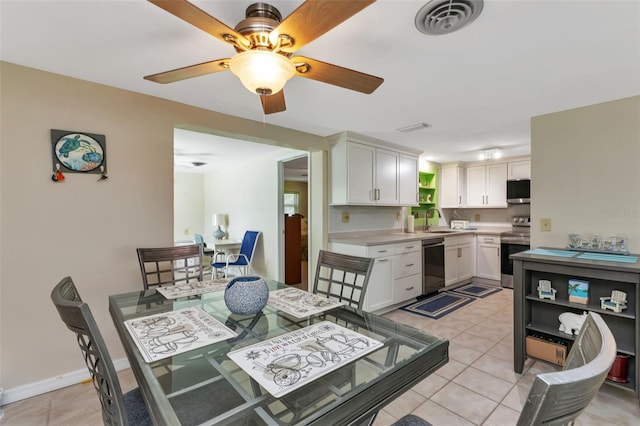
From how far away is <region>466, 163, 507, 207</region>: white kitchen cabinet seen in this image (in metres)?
4.91

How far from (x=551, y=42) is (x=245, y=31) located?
65.1 inches

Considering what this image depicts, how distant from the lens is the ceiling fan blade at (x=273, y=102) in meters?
1.68

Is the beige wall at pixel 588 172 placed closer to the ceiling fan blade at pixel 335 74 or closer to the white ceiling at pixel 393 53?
the white ceiling at pixel 393 53

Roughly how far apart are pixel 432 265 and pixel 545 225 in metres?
1.58

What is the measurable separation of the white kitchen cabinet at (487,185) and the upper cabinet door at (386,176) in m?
1.98

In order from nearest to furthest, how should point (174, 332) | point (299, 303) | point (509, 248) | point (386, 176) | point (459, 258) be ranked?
point (174, 332)
point (299, 303)
point (386, 176)
point (509, 248)
point (459, 258)

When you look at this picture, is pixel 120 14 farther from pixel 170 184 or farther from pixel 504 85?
pixel 504 85

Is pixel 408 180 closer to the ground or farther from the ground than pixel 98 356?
farther from the ground

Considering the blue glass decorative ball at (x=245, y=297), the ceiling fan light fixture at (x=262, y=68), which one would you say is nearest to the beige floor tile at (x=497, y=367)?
the blue glass decorative ball at (x=245, y=297)

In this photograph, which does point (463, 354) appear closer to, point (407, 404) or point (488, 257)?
point (407, 404)

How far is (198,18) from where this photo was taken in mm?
1048

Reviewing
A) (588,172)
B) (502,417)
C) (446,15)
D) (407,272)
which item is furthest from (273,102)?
(407,272)

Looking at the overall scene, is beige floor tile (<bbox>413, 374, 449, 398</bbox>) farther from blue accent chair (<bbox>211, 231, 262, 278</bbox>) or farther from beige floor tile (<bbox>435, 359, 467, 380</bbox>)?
blue accent chair (<bbox>211, 231, 262, 278</bbox>)

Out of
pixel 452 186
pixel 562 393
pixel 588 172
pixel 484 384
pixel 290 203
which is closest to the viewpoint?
pixel 562 393
